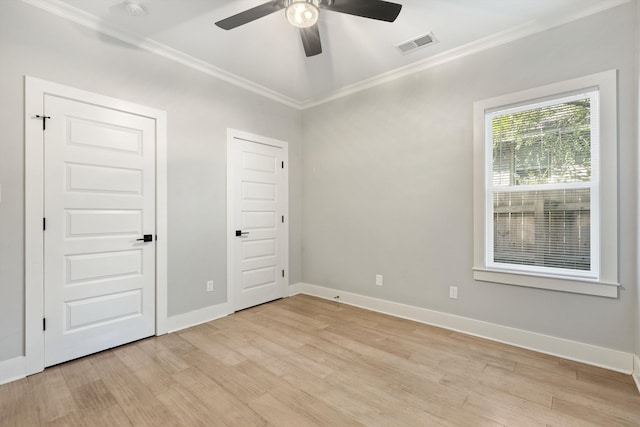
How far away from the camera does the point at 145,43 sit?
112 inches

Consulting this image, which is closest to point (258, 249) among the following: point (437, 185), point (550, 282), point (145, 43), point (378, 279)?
point (378, 279)

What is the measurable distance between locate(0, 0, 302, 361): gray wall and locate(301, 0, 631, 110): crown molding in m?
1.25

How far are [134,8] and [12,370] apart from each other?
291 centimetres

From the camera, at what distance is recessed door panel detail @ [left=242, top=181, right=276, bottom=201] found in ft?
12.5

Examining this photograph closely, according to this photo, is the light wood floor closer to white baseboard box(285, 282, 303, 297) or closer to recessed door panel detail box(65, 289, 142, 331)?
recessed door panel detail box(65, 289, 142, 331)

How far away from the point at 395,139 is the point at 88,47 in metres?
3.12

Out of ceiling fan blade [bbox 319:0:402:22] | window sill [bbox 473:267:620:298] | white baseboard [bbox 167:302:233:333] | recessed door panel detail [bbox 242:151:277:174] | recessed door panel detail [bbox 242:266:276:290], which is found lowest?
white baseboard [bbox 167:302:233:333]

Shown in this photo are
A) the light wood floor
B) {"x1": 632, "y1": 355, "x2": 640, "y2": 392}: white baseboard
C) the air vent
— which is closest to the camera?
the light wood floor

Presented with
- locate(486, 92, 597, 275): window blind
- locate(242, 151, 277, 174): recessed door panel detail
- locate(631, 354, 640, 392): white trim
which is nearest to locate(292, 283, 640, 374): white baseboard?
locate(631, 354, 640, 392): white trim

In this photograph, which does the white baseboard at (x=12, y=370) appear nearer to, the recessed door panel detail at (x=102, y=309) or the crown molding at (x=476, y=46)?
the recessed door panel detail at (x=102, y=309)

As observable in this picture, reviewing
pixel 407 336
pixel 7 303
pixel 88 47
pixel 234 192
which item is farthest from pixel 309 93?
pixel 7 303

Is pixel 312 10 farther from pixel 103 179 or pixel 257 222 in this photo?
pixel 257 222

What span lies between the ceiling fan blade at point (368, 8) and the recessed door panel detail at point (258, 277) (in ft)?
9.91

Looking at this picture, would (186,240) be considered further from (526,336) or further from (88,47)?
(526,336)
